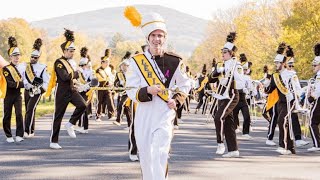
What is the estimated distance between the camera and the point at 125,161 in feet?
35.9

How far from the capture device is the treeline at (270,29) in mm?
31812

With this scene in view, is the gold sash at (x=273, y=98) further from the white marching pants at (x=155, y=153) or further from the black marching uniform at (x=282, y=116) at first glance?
the white marching pants at (x=155, y=153)

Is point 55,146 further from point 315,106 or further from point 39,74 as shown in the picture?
point 315,106

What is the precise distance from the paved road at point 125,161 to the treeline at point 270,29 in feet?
57.6

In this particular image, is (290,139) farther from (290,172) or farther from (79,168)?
(79,168)

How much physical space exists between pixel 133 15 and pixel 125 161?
14.4 ft

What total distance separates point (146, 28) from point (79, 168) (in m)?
3.78

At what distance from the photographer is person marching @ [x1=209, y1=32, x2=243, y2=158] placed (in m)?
12.1

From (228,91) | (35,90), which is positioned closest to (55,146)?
(35,90)

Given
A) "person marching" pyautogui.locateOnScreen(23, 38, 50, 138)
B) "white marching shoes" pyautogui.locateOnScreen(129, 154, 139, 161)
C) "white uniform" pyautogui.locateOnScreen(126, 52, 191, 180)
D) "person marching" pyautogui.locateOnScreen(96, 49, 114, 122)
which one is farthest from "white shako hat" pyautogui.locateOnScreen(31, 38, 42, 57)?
"white uniform" pyautogui.locateOnScreen(126, 52, 191, 180)

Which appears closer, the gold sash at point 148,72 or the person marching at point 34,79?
the gold sash at point 148,72

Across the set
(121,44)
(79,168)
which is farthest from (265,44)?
(121,44)

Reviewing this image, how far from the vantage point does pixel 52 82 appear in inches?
527

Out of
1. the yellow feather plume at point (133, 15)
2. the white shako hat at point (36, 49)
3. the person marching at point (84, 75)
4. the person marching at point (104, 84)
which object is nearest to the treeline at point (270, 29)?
the person marching at point (104, 84)
